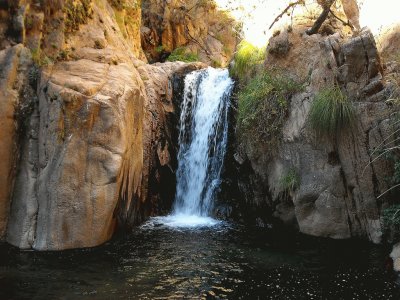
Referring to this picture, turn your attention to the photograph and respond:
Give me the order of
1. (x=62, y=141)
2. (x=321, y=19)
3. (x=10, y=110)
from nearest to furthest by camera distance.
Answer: (x=62, y=141)
(x=10, y=110)
(x=321, y=19)

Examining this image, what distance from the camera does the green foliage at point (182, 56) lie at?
1853cm

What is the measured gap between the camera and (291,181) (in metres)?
8.84

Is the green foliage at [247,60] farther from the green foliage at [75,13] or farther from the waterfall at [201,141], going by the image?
the green foliage at [75,13]

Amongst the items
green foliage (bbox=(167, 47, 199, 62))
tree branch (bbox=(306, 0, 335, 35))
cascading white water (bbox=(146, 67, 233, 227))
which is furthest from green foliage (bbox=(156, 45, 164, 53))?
tree branch (bbox=(306, 0, 335, 35))

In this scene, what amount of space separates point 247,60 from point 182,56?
24.8 feet

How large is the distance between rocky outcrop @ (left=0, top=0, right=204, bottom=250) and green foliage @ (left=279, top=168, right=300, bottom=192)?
338cm

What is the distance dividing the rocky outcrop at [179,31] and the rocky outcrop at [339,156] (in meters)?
10.3

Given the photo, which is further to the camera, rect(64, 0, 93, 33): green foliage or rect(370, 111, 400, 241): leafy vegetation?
rect(64, 0, 93, 33): green foliage

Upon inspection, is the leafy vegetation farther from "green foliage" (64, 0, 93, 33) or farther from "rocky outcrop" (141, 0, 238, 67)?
"rocky outcrop" (141, 0, 238, 67)

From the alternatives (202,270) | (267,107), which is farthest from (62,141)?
(267,107)

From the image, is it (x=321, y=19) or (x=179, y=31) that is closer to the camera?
(x=321, y=19)

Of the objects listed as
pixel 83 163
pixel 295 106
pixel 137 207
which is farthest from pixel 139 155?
pixel 295 106

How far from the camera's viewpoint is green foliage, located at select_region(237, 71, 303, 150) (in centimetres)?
946

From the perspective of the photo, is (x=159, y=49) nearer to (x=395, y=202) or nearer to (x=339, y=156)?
(x=339, y=156)
